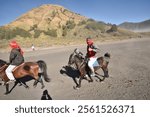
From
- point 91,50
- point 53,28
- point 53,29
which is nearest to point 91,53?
point 91,50

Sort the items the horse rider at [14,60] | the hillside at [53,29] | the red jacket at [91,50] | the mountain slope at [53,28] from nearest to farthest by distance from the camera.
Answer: the horse rider at [14,60] → the red jacket at [91,50] → the hillside at [53,29] → the mountain slope at [53,28]

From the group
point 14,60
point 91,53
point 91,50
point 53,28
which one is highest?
point 53,28

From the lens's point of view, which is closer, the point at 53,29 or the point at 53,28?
the point at 53,29

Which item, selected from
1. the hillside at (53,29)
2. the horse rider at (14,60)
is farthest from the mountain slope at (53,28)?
the horse rider at (14,60)

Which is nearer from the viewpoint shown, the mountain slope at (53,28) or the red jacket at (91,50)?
the red jacket at (91,50)

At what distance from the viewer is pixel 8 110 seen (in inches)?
294

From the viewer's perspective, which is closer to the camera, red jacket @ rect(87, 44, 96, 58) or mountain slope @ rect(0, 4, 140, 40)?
red jacket @ rect(87, 44, 96, 58)

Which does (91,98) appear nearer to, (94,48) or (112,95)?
(112,95)

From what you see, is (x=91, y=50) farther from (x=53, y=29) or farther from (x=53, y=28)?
(x=53, y=28)

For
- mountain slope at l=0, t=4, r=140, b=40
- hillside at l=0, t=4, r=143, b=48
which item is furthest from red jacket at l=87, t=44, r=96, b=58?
mountain slope at l=0, t=4, r=140, b=40

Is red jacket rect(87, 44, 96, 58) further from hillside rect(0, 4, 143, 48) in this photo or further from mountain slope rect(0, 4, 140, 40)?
mountain slope rect(0, 4, 140, 40)

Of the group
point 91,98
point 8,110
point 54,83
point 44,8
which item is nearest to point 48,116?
point 8,110

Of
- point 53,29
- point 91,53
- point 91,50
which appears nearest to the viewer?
point 91,50

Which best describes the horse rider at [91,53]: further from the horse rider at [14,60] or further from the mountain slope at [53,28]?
the mountain slope at [53,28]
